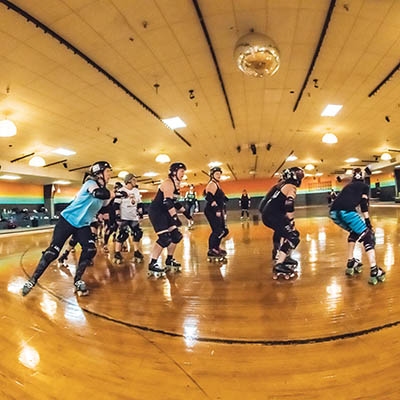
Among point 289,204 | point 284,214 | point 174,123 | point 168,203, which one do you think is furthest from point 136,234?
point 174,123

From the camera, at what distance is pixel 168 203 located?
344 cm

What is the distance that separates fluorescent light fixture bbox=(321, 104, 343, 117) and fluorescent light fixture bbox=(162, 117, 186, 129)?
4.08 metres

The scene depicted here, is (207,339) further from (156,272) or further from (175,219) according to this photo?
(175,219)

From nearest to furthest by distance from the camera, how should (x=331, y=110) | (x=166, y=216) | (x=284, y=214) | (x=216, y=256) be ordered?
(x=284, y=214) → (x=166, y=216) → (x=216, y=256) → (x=331, y=110)

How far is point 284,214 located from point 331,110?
6.17 m

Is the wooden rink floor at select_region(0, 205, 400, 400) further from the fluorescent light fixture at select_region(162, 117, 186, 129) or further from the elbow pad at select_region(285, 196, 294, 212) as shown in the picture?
the fluorescent light fixture at select_region(162, 117, 186, 129)

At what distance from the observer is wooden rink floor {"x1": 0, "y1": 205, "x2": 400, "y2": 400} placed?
1286 millimetres

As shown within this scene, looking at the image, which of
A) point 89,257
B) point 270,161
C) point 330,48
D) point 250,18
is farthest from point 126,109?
point 270,161

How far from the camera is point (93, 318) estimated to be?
2.16 meters

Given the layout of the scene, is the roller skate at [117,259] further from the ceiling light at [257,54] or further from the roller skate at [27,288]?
the ceiling light at [257,54]

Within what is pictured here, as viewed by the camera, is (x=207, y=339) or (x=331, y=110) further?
(x=331, y=110)

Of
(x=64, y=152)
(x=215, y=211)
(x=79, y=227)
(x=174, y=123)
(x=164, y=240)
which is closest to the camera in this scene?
(x=79, y=227)

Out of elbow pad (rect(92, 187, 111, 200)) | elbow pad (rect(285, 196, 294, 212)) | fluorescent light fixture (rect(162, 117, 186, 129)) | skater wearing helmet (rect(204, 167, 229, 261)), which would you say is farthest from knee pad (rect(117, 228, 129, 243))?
fluorescent light fixture (rect(162, 117, 186, 129))

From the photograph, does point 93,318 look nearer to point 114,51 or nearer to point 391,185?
point 114,51
